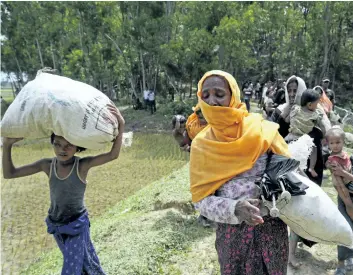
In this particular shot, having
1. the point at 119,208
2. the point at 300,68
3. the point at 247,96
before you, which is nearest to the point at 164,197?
the point at 119,208

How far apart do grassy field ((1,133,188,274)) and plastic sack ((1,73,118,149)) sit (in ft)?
11.0

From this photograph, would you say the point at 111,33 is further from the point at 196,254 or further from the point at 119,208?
the point at 196,254

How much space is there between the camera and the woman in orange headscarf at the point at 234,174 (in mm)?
1780

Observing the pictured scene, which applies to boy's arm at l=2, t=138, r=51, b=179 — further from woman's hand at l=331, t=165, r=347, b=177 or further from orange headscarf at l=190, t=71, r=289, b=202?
woman's hand at l=331, t=165, r=347, b=177

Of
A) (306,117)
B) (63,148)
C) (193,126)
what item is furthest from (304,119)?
(63,148)

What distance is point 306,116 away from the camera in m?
3.36

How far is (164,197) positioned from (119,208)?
1114 millimetres

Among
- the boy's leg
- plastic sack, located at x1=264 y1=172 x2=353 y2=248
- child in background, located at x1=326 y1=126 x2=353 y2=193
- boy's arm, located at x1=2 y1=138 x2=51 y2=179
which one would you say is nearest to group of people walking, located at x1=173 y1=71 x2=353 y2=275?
plastic sack, located at x1=264 y1=172 x2=353 y2=248

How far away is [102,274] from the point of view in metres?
2.78

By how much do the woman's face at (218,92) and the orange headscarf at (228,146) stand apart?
0.02 metres

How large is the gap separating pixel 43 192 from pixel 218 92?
6.92 meters

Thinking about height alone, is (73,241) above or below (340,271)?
above

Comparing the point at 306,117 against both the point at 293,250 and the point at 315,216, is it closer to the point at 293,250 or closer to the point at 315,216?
the point at 293,250

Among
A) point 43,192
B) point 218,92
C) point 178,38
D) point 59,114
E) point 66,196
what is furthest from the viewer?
point 178,38
